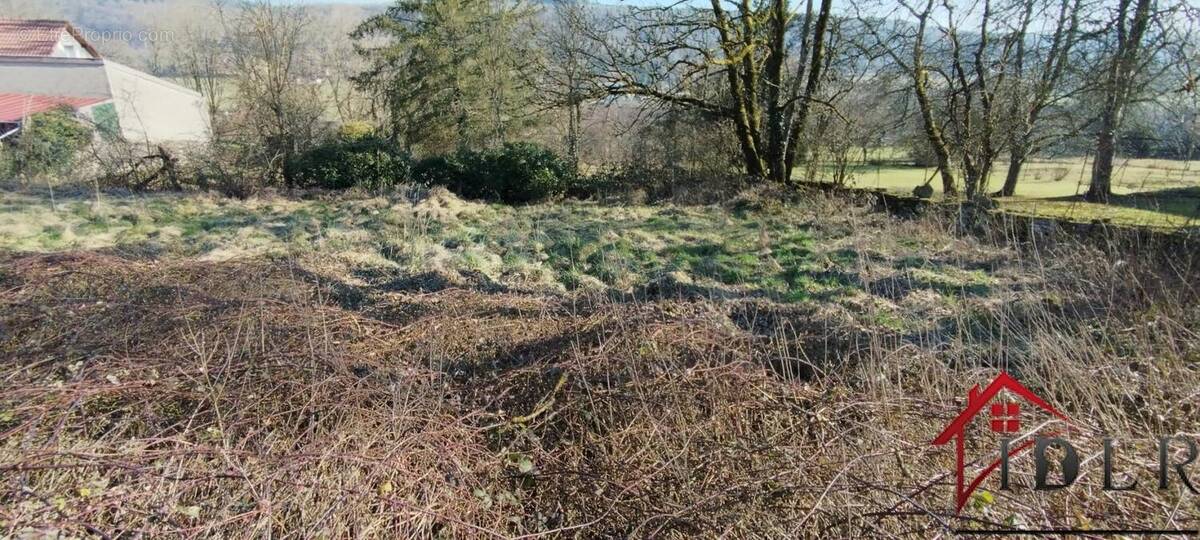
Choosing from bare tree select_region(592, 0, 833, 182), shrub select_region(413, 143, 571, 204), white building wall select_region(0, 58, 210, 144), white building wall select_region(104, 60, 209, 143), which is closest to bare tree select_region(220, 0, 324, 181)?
shrub select_region(413, 143, 571, 204)

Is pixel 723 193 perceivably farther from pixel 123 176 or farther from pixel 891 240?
pixel 123 176

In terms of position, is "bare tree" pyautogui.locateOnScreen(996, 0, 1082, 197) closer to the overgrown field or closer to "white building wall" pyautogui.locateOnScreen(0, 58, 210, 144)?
the overgrown field

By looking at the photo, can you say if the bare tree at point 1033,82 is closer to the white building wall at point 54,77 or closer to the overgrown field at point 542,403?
the overgrown field at point 542,403

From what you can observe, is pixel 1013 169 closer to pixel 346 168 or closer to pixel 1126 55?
pixel 1126 55

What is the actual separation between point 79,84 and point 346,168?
22.7 metres

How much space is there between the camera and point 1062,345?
380 centimetres

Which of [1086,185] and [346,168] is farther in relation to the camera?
[346,168]

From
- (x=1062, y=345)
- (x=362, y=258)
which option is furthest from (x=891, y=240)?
(x=362, y=258)

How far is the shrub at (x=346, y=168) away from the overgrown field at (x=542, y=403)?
850cm

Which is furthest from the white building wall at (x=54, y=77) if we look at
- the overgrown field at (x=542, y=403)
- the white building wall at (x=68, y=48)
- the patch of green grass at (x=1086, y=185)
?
the patch of green grass at (x=1086, y=185)

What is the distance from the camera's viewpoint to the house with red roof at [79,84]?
2645 cm

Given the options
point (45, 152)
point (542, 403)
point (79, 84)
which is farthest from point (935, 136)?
point (79, 84)

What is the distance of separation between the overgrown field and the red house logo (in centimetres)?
5

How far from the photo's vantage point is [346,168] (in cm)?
1466
